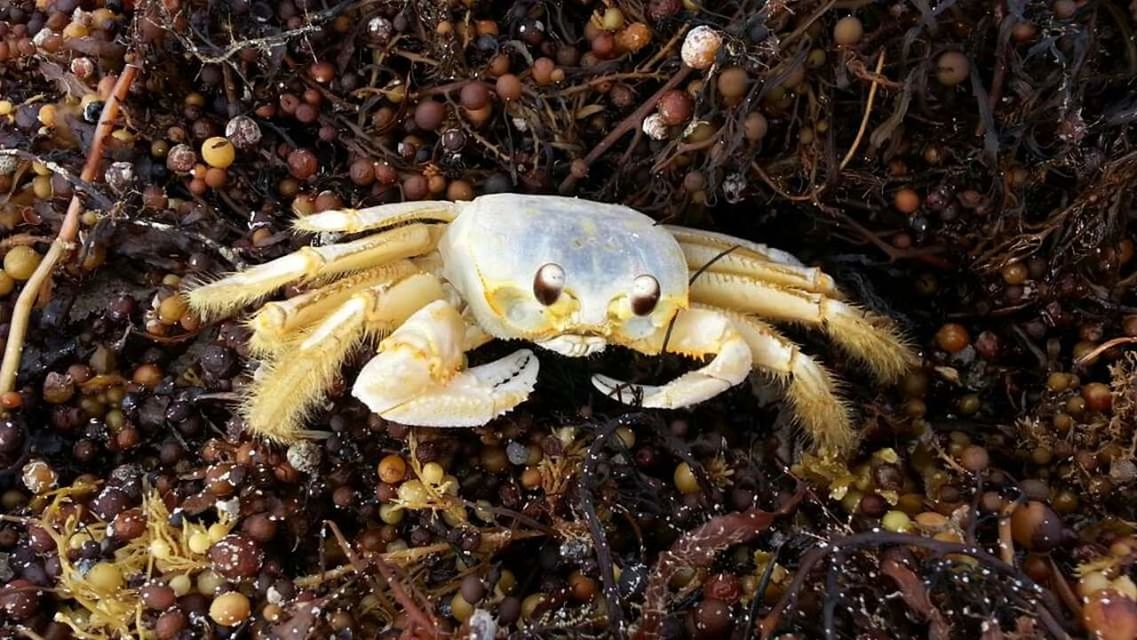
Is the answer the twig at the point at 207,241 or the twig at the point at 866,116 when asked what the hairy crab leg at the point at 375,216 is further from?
the twig at the point at 866,116

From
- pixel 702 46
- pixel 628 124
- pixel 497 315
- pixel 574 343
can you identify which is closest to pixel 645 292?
pixel 574 343

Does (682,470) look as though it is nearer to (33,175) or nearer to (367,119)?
(367,119)

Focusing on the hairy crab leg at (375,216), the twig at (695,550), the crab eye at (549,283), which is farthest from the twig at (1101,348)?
the hairy crab leg at (375,216)

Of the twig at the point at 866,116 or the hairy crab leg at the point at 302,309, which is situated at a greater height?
the twig at the point at 866,116

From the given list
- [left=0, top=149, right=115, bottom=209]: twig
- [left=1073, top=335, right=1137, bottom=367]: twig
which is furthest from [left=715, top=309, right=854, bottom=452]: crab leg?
[left=0, top=149, right=115, bottom=209]: twig

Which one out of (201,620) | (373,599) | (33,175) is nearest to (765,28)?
(373,599)

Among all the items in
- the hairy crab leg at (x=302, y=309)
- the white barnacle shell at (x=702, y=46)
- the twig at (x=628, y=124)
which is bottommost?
the hairy crab leg at (x=302, y=309)

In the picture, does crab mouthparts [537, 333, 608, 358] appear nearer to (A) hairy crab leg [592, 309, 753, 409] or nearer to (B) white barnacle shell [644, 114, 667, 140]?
(A) hairy crab leg [592, 309, 753, 409]
